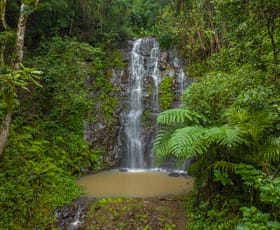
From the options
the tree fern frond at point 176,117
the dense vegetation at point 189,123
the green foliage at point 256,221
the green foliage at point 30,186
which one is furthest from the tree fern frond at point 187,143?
the green foliage at point 30,186

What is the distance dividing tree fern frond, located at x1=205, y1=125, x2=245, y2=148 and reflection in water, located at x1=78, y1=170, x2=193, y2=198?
3191 millimetres

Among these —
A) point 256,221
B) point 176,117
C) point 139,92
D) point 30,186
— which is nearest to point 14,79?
point 30,186

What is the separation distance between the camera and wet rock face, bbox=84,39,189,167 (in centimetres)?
1025

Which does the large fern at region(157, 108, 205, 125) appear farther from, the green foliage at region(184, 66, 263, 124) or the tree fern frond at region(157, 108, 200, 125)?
the green foliage at region(184, 66, 263, 124)

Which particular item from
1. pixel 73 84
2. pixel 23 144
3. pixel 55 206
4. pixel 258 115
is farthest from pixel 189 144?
pixel 73 84

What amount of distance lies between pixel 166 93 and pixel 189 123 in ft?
24.0

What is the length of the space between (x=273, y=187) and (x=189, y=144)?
1.19 m

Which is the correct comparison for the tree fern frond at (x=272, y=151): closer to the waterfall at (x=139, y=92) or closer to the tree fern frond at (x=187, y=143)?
the tree fern frond at (x=187, y=143)

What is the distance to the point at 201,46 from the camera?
513 inches

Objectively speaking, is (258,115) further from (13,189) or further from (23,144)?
(23,144)

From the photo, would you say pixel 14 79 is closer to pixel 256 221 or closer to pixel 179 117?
pixel 179 117

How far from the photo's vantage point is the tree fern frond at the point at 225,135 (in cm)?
394

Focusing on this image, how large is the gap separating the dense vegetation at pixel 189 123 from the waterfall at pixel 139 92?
2.44 feet

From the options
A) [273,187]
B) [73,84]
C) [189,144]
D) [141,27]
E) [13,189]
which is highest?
[141,27]
